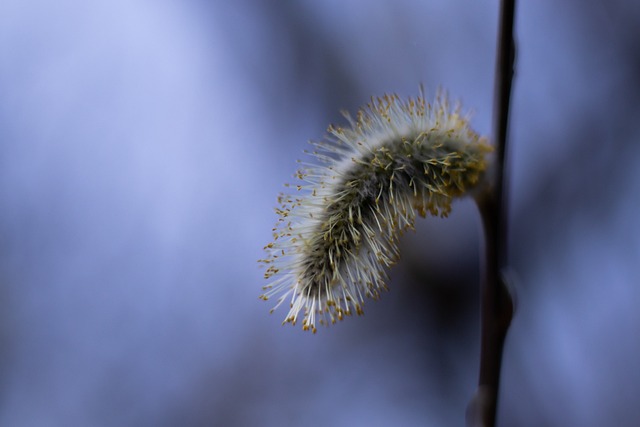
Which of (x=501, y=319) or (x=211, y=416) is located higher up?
(x=501, y=319)

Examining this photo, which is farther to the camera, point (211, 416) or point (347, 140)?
point (211, 416)

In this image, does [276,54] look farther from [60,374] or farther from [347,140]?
[347,140]

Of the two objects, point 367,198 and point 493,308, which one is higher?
point 367,198

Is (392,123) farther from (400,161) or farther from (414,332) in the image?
(414,332)

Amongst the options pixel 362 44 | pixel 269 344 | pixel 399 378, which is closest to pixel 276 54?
pixel 362 44

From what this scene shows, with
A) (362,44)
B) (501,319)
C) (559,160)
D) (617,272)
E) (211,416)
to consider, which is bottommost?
(211,416)

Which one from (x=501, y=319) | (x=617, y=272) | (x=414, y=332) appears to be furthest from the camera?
(x=414, y=332)

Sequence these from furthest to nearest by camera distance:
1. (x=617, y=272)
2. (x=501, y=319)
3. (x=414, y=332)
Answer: (x=414, y=332) → (x=617, y=272) → (x=501, y=319)
